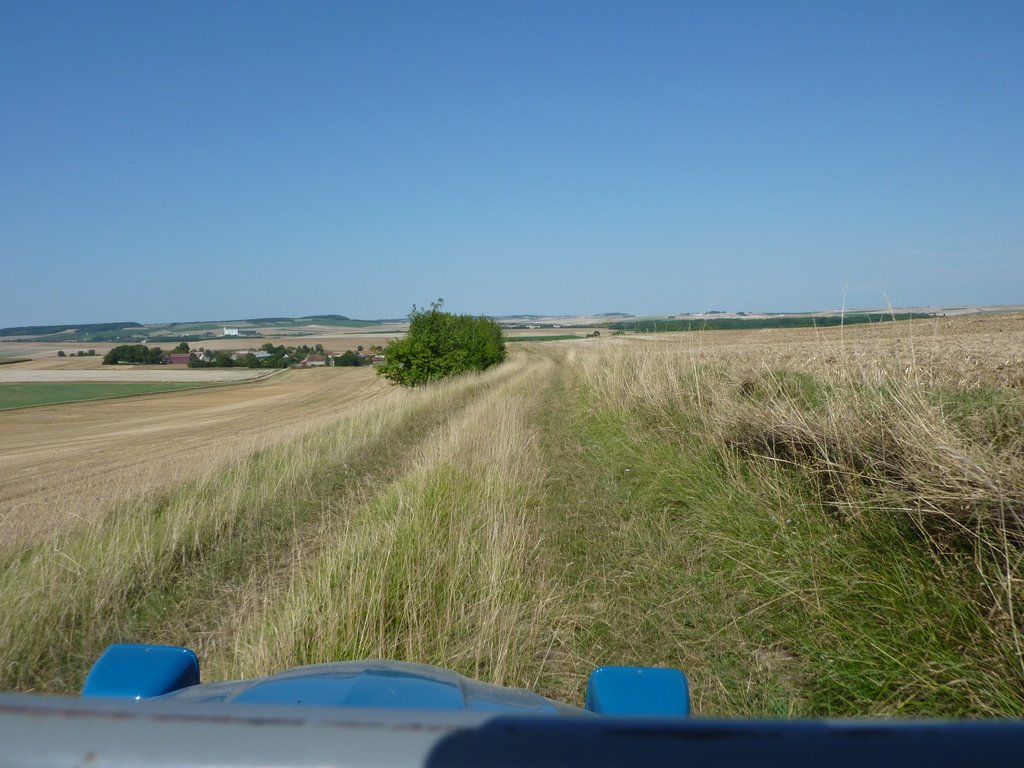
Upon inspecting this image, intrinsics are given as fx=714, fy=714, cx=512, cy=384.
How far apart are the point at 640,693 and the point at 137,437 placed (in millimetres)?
29995

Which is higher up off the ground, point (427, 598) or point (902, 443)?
point (902, 443)

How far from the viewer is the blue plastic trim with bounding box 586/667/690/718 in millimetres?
1461

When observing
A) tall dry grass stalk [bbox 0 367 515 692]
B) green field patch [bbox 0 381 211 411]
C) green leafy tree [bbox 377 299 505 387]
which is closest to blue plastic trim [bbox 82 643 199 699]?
tall dry grass stalk [bbox 0 367 515 692]

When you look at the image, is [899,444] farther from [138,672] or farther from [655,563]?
[138,672]

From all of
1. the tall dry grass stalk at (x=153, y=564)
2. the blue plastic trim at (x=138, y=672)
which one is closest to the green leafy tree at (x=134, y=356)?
the tall dry grass stalk at (x=153, y=564)

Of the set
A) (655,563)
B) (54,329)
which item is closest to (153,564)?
(655,563)

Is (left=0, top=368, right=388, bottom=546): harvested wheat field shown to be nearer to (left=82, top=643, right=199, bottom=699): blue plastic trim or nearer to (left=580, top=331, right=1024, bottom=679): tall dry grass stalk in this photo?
(left=82, top=643, right=199, bottom=699): blue plastic trim

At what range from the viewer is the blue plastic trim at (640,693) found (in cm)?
146

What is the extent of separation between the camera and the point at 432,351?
37844 mm

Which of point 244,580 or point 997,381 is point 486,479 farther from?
point 997,381

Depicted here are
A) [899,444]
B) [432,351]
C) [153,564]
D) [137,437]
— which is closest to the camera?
[899,444]

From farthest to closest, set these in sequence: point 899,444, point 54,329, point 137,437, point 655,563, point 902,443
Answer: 1. point 54,329
2. point 137,437
3. point 655,563
4. point 899,444
5. point 902,443

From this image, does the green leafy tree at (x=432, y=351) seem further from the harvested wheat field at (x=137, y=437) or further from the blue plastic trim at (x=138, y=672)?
the blue plastic trim at (x=138, y=672)

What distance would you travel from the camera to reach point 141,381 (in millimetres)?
54500
